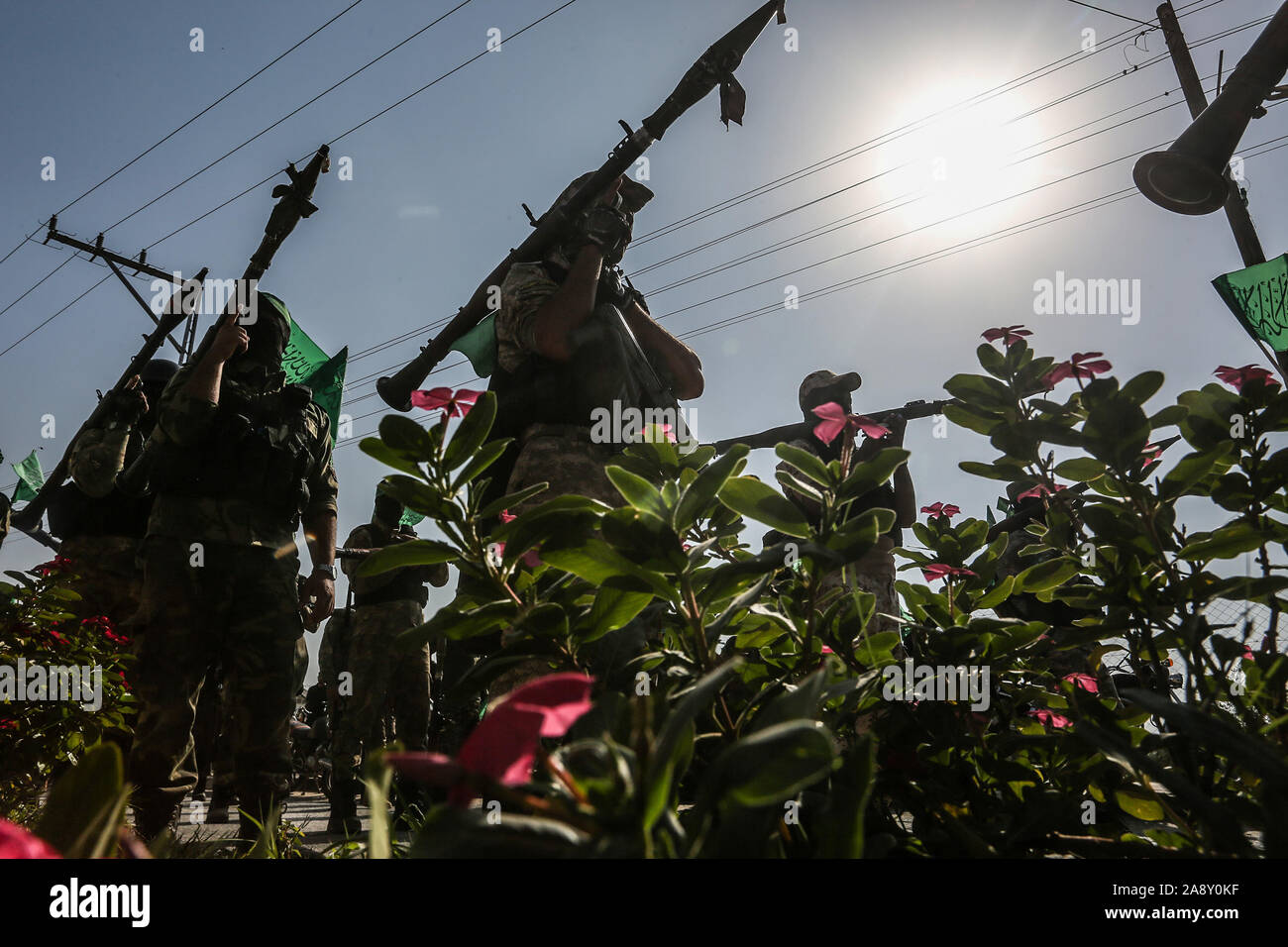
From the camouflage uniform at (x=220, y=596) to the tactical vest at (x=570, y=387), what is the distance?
111cm

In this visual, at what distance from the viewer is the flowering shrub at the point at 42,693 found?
2527 mm

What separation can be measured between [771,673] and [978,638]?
23 centimetres

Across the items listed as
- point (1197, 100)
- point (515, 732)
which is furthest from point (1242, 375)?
point (1197, 100)

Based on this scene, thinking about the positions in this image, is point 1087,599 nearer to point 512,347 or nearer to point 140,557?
point 512,347

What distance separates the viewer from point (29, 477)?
9.68 metres

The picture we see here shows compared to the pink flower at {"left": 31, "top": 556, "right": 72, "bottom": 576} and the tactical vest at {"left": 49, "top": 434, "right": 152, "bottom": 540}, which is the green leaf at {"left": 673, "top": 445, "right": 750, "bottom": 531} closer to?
the pink flower at {"left": 31, "top": 556, "right": 72, "bottom": 576}

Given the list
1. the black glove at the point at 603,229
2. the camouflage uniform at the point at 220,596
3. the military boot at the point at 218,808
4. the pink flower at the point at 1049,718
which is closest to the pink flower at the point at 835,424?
the pink flower at the point at 1049,718

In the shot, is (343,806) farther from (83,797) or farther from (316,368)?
(83,797)

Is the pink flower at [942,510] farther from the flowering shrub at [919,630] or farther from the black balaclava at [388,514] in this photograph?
the black balaclava at [388,514]

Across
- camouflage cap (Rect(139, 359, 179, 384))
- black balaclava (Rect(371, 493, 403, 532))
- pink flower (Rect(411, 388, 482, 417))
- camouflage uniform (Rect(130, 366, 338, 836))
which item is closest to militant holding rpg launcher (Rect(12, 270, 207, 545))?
camouflage cap (Rect(139, 359, 179, 384))

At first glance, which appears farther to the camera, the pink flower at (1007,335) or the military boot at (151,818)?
the military boot at (151,818)

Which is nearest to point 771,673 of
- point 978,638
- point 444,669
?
point 978,638

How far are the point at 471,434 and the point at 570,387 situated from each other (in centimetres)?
162
